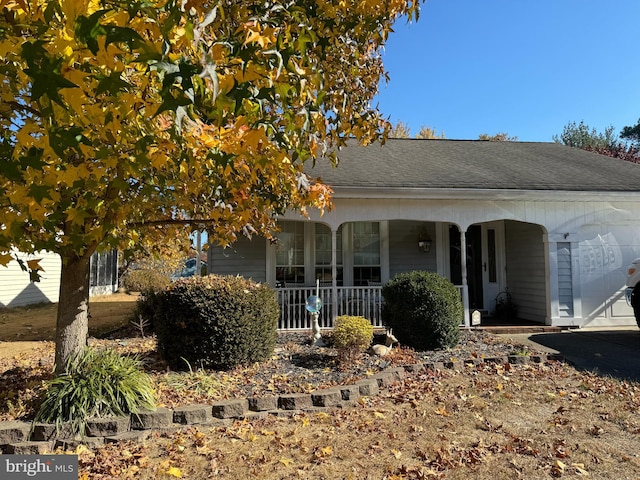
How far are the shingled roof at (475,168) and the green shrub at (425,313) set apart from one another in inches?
102

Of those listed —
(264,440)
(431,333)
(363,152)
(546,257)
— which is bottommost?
(264,440)

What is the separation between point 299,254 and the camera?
10148 mm

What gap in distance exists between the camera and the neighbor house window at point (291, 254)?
1004 cm

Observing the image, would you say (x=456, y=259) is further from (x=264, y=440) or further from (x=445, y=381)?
(x=264, y=440)

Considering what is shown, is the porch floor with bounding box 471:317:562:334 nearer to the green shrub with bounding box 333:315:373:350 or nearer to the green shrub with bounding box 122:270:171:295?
the green shrub with bounding box 333:315:373:350

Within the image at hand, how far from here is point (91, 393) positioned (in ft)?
13.0

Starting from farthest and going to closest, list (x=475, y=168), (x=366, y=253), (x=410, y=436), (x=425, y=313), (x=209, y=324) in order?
1. (x=366, y=253)
2. (x=475, y=168)
3. (x=425, y=313)
4. (x=209, y=324)
5. (x=410, y=436)

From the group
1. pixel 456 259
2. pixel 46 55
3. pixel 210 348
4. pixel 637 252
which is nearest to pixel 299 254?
pixel 456 259

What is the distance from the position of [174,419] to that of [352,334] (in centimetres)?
257

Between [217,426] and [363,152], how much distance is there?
864 centimetres

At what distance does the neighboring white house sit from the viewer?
13.3 metres

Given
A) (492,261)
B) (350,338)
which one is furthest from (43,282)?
(492,261)

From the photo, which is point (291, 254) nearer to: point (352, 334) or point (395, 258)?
point (395, 258)

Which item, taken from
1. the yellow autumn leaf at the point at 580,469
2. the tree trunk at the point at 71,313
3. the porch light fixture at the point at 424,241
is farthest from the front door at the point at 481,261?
the tree trunk at the point at 71,313
